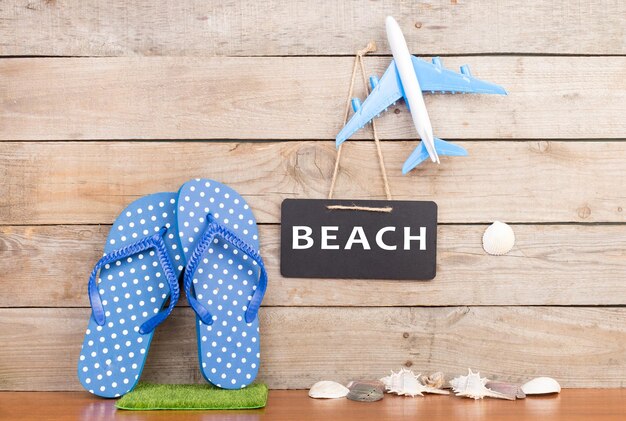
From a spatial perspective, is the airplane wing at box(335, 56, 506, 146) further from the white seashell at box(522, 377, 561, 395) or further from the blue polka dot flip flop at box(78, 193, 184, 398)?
the white seashell at box(522, 377, 561, 395)

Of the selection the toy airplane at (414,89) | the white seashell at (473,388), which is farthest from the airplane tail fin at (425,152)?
the white seashell at (473,388)

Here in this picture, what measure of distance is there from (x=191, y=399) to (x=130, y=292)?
0.20 metres

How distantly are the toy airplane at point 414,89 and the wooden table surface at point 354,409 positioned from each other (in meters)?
0.39

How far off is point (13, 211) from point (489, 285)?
83 cm

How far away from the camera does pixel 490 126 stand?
4.00 feet

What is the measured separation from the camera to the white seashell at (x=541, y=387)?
1152 mm

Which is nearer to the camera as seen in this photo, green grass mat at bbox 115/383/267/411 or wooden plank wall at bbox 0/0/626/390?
green grass mat at bbox 115/383/267/411

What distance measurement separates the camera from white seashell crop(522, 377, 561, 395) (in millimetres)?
1152

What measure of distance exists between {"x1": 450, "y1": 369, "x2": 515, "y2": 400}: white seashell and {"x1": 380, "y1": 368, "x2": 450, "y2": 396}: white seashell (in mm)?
26

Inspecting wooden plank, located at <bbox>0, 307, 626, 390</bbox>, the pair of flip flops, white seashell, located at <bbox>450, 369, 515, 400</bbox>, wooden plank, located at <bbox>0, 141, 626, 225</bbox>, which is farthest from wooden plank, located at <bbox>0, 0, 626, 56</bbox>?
white seashell, located at <bbox>450, 369, 515, 400</bbox>

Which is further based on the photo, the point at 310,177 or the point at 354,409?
the point at 310,177

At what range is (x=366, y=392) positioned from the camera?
112 centimetres

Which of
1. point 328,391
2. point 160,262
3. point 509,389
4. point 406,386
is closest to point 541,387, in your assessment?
point 509,389

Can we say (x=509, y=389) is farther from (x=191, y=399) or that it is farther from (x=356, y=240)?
(x=191, y=399)
